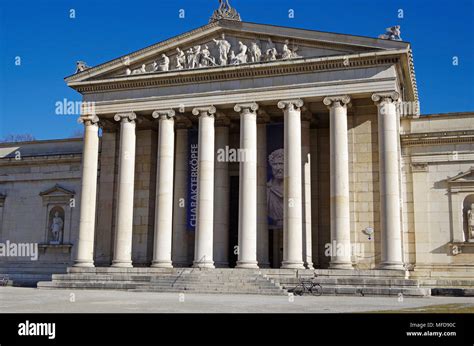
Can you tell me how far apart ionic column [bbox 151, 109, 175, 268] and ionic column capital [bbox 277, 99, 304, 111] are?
796cm


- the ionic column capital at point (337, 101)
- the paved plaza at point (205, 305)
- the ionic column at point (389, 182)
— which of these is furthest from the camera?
the ionic column capital at point (337, 101)

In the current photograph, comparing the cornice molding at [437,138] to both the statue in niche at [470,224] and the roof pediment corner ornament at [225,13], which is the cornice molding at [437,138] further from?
the roof pediment corner ornament at [225,13]

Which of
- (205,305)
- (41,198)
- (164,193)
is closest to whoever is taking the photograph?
(205,305)

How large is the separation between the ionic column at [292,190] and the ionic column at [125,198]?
1128 centimetres

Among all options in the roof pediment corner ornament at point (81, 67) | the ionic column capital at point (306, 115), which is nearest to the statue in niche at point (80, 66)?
the roof pediment corner ornament at point (81, 67)

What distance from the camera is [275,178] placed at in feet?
136

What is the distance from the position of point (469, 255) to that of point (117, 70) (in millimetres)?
27804

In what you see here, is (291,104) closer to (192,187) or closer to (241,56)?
(241,56)

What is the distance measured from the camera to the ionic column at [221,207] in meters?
41.4

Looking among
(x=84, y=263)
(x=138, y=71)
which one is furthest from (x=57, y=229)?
(x=138, y=71)

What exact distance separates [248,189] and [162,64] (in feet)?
37.6

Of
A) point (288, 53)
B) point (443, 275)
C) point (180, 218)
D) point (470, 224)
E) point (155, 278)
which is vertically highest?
point (288, 53)
